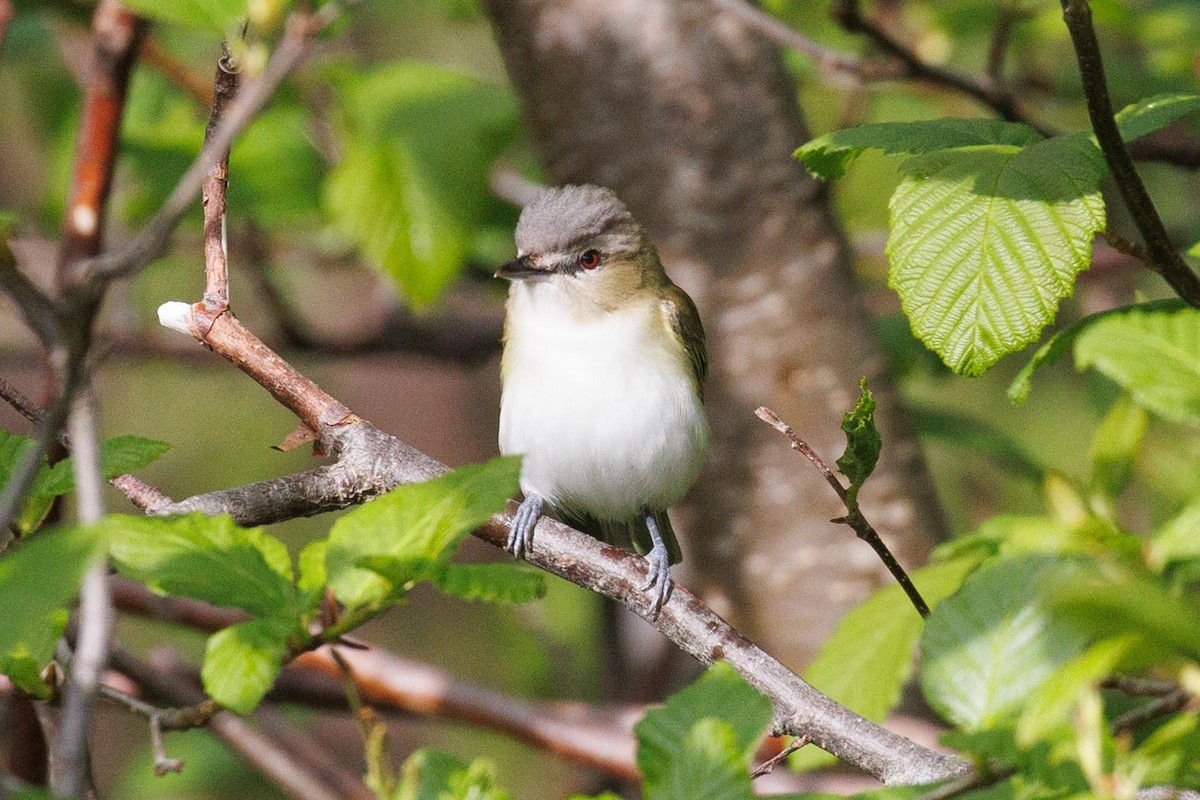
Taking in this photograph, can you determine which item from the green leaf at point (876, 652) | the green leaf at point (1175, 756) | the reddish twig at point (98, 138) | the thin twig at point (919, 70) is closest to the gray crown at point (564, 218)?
the thin twig at point (919, 70)

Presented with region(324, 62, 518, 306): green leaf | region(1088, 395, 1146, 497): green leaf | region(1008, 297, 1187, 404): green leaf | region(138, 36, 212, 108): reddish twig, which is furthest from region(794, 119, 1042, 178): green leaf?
region(138, 36, 212, 108): reddish twig

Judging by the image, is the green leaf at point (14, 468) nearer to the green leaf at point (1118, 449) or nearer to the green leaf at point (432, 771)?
the green leaf at point (432, 771)

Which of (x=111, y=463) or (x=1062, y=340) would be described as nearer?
(x=111, y=463)

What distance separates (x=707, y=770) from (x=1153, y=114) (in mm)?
1185

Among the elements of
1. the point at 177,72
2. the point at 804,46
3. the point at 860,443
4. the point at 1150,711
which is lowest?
the point at 1150,711

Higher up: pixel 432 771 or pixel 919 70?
pixel 919 70

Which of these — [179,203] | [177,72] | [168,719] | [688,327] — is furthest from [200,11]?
[177,72]

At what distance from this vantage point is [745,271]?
11.1 feet

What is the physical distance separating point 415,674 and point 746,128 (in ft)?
5.68

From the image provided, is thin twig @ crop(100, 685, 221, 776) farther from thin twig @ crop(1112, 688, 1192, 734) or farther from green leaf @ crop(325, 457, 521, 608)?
thin twig @ crop(1112, 688, 1192, 734)

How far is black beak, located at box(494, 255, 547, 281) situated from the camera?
10.5ft

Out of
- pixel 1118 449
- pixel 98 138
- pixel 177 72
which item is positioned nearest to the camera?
pixel 1118 449

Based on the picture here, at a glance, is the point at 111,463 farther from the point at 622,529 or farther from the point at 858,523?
the point at 622,529

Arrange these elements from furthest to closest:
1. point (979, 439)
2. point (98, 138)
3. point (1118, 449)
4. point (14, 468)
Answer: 1. point (979, 439)
2. point (98, 138)
3. point (1118, 449)
4. point (14, 468)
